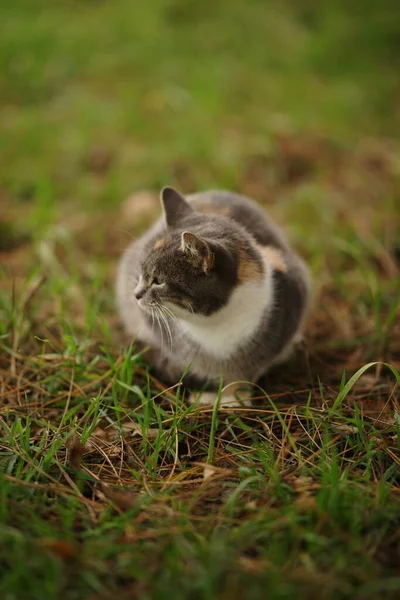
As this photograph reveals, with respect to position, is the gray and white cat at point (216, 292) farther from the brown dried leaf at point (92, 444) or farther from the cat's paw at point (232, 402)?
the brown dried leaf at point (92, 444)

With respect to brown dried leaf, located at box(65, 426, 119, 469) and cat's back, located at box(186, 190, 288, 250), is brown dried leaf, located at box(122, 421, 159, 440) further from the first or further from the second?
cat's back, located at box(186, 190, 288, 250)

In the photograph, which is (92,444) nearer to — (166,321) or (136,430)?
(136,430)

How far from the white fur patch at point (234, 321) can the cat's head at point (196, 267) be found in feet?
0.13

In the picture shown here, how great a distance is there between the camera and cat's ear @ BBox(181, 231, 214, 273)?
1.97 metres

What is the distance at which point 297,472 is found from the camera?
1.87 metres

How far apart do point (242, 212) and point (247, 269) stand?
1.65 feet

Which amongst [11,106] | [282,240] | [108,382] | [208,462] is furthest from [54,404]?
[11,106]

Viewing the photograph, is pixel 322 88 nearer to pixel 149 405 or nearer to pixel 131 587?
pixel 149 405

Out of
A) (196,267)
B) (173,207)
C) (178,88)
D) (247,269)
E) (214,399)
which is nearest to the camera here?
(196,267)

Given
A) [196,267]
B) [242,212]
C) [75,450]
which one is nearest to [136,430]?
[75,450]

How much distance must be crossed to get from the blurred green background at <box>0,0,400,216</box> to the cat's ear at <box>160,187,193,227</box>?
183cm

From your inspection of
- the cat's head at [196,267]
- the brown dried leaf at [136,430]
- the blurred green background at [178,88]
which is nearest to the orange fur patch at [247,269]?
the cat's head at [196,267]

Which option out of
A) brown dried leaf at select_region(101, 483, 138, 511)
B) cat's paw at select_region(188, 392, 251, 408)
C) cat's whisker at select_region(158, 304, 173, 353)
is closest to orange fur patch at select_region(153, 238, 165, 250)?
cat's whisker at select_region(158, 304, 173, 353)

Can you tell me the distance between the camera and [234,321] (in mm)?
2252
